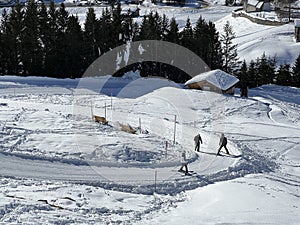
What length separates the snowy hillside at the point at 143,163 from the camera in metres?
17.3

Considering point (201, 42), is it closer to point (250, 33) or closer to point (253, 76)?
point (253, 76)

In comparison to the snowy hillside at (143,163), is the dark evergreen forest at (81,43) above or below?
above

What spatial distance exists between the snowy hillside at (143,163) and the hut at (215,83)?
4.41 meters

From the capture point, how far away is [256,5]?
10038 cm

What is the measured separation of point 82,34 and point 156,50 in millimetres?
8956

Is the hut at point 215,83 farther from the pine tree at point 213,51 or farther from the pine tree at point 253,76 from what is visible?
the pine tree at point 213,51

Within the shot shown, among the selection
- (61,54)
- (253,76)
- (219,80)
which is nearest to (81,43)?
(61,54)

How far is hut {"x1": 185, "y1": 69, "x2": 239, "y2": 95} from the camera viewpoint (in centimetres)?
4547

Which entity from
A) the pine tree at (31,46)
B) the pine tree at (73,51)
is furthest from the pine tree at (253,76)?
the pine tree at (31,46)

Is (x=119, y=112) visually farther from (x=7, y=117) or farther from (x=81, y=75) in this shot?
(x=81, y=75)

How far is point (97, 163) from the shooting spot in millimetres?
23031

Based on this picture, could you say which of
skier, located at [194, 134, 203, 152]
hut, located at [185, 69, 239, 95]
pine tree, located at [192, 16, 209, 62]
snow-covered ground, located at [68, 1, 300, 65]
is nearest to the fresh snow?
skier, located at [194, 134, 203, 152]

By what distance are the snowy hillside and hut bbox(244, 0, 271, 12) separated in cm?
6364

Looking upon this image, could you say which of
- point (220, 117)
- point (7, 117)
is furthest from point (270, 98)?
point (7, 117)
